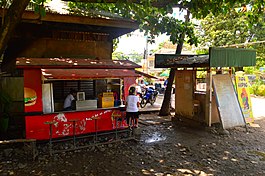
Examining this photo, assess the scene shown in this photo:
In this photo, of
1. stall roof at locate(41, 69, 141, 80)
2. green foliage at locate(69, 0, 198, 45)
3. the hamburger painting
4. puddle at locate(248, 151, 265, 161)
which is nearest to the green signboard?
green foliage at locate(69, 0, 198, 45)

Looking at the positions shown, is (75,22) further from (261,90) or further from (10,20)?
(261,90)

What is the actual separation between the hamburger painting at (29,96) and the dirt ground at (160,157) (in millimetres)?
1333

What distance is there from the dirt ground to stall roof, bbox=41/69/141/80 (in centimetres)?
213

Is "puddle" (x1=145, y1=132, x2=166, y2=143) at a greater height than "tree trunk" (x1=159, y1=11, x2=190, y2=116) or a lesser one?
lesser

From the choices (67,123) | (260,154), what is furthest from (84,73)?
(260,154)

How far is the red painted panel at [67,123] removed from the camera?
6.38 metres

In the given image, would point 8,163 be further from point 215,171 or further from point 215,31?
point 215,31

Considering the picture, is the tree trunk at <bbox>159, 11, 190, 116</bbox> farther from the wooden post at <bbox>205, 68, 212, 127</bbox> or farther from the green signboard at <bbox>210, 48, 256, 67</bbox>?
the green signboard at <bbox>210, 48, 256, 67</bbox>

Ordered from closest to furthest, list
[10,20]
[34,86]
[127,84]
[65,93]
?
[10,20] → [34,86] → [127,84] → [65,93]

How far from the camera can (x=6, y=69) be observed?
8.05 m

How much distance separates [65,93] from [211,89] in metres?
5.43

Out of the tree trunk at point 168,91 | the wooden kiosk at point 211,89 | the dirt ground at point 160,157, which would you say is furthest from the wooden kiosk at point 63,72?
the tree trunk at point 168,91

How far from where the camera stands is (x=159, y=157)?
5.80 metres

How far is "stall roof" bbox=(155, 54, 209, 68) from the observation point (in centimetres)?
826
